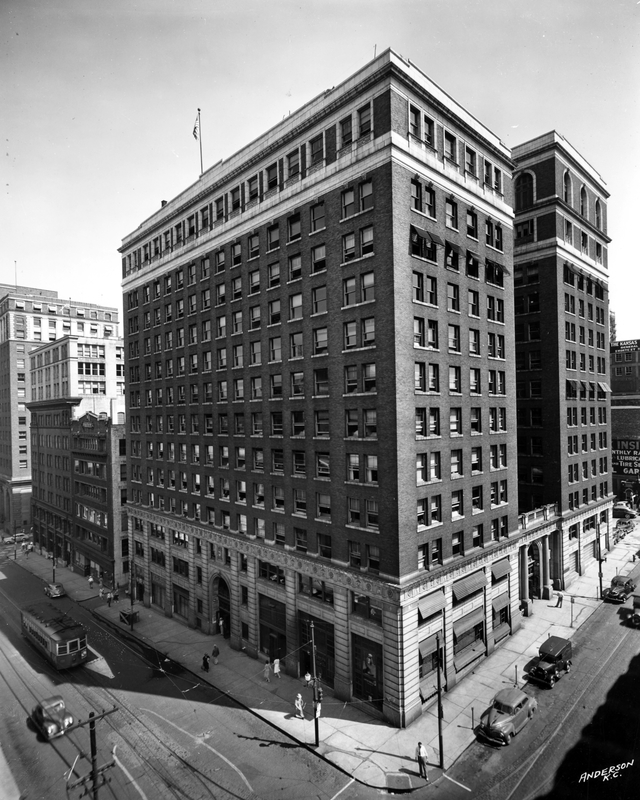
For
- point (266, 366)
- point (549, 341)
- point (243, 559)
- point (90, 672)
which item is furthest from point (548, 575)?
point (90, 672)

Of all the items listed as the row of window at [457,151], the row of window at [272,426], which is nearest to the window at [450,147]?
the row of window at [457,151]

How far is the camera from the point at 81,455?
74750 millimetres

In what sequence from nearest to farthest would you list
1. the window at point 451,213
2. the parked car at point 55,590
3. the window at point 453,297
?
1. the window at point 453,297
2. the window at point 451,213
3. the parked car at point 55,590

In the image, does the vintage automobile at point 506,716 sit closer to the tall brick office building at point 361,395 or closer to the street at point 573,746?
the street at point 573,746

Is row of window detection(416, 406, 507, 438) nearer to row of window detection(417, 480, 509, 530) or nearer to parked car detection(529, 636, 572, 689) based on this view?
row of window detection(417, 480, 509, 530)

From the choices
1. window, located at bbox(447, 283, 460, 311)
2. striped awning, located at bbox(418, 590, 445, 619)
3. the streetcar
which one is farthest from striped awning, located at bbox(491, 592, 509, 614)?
the streetcar

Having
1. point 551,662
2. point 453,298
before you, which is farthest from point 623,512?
point 453,298

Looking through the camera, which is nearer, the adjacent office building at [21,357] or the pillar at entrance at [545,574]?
the pillar at entrance at [545,574]

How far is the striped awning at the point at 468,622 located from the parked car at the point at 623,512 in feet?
185

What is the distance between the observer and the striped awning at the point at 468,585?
37875 millimetres

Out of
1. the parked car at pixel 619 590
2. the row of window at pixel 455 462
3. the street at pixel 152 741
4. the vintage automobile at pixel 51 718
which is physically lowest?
the street at pixel 152 741

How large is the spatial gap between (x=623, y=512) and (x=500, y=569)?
54.2m

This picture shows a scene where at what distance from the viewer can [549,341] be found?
56.0 metres

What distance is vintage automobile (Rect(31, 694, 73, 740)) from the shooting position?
33.3 metres
